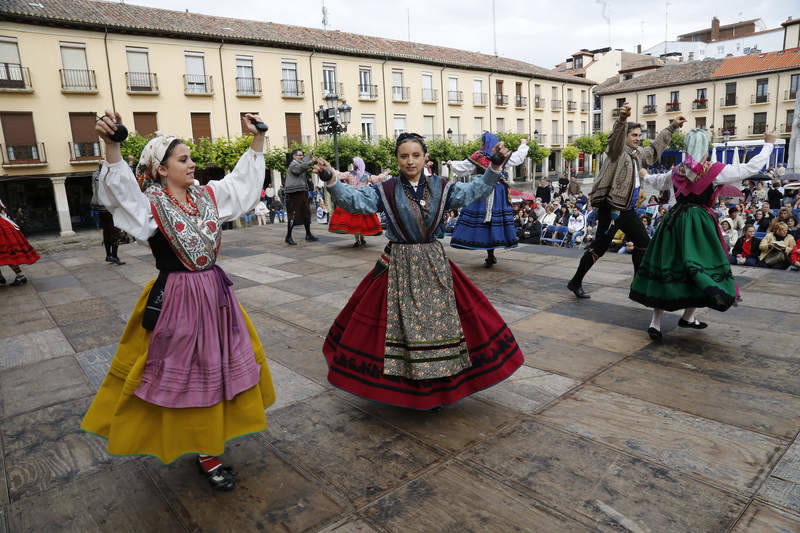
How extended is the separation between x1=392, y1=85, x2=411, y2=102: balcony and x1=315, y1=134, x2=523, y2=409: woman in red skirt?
3167cm

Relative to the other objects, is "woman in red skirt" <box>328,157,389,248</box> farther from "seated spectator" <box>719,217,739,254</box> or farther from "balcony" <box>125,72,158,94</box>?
"balcony" <box>125,72,158,94</box>

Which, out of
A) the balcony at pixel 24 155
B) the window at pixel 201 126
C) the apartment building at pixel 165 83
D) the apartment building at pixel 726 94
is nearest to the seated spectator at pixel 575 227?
the apartment building at pixel 165 83

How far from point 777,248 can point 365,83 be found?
27883 mm

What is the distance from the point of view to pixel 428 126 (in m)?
35.6

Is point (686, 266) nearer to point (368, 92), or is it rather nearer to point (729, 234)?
point (729, 234)

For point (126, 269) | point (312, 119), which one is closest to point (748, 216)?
point (126, 269)

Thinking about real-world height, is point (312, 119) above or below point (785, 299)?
above

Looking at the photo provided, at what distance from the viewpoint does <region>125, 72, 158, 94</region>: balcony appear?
81.0 ft

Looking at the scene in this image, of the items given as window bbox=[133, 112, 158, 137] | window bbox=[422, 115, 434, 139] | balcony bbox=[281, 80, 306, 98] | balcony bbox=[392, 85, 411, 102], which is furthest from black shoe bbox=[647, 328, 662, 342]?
window bbox=[422, 115, 434, 139]

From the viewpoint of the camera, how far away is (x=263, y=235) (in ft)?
40.1

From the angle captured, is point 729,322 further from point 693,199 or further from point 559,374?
point 559,374

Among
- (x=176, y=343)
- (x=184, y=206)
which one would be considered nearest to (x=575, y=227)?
(x=184, y=206)

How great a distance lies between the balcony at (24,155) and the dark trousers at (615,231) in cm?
2563

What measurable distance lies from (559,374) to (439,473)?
149cm
